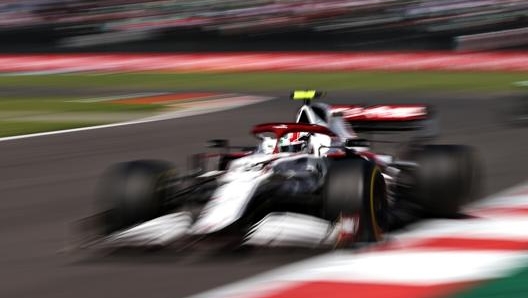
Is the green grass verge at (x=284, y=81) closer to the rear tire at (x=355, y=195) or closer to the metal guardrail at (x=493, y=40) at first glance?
the metal guardrail at (x=493, y=40)

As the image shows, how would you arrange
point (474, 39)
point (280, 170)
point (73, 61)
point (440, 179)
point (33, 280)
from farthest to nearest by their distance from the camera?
1. point (73, 61)
2. point (474, 39)
3. point (440, 179)
4. point (280, 170)
5. point (33, 280)

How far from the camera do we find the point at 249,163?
20.4ft

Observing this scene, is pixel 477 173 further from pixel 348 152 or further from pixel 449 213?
pixel 348 152

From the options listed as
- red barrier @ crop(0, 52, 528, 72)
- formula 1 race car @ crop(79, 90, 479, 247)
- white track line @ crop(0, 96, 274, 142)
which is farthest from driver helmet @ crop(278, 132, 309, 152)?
red barrier @ crop(0, 52, 528, 72)

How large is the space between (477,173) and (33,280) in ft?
10.4

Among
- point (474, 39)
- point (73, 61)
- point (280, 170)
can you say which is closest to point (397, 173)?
point (280, 170)

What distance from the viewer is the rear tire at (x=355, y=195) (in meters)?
5.65

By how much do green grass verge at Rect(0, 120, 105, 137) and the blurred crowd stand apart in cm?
955

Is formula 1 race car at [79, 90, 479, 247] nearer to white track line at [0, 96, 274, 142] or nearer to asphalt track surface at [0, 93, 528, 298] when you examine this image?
asphalt track surface at [0, 93, 528, 298]

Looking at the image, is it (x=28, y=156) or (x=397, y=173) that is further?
(x=28, y=156)

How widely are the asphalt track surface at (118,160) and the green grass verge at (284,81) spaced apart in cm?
163

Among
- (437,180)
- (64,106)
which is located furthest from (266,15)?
(437,180)

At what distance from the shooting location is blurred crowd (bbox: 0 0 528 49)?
21.8 m

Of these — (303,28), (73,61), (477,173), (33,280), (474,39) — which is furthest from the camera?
(73,61)
